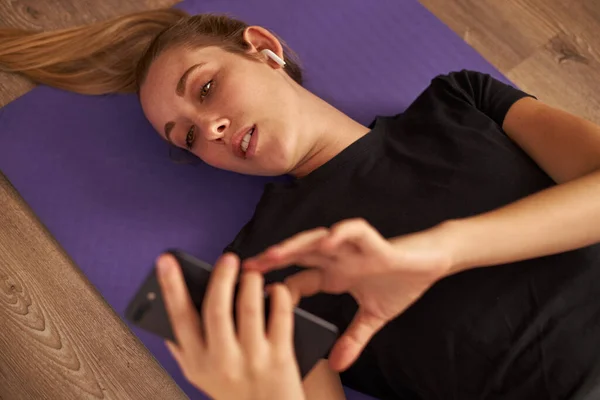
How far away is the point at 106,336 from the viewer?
3.05ft

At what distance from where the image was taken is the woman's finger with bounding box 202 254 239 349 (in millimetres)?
431

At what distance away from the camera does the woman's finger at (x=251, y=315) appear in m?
0.44

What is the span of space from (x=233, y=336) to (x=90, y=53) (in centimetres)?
82

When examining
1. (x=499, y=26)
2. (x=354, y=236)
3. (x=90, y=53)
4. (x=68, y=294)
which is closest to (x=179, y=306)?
(x=354, y=236)

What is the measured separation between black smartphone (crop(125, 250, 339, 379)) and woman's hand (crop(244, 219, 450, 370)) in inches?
1.8

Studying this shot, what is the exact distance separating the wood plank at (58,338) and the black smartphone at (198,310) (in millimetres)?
462

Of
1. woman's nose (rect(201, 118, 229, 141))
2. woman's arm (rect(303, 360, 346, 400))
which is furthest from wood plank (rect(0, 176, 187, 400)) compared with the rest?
woman's nose (rect(201, 118, 229, 141))

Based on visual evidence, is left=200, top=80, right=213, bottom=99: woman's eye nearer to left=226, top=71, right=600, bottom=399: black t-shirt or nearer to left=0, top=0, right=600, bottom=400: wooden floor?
left=226, top=71, right=600, bottom=399: black t-shirt

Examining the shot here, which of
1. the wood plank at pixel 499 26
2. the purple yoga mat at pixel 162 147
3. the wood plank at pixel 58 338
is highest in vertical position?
the wood plank at pixel 499 26

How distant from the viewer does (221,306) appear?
0.43m

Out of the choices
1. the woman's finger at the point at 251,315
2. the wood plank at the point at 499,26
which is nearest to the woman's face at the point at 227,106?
the woman's finger at the point at 251,315

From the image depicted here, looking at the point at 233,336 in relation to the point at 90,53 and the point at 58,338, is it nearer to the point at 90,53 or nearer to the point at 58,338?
the point at 58,338

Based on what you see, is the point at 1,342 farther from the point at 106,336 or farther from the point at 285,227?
the point at 285,227

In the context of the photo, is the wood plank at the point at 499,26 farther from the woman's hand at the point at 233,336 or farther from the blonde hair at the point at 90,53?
the woman's hand at the point at 233,336
